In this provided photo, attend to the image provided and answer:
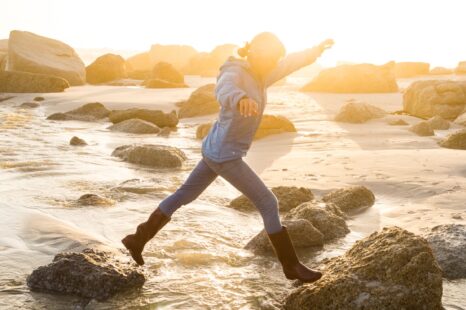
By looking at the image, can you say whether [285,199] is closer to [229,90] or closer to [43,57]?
[229,90]

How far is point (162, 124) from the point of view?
1675cm

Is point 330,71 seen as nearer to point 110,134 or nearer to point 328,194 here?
point 110,134

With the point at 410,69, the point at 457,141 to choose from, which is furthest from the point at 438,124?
the point at 410,69

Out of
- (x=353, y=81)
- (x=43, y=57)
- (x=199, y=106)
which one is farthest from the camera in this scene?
(x=43, y=57)

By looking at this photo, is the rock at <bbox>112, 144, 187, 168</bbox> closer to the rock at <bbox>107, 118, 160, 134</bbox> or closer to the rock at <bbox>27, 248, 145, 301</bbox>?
the rock at <bbox>107, 118, 160, 134</bbox>

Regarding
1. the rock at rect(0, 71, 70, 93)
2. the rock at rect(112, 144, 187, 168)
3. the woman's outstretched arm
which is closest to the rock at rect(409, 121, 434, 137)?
the rock at rect(112, 144, 187, 168)

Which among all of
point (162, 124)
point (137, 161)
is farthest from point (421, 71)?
point (137, 161)

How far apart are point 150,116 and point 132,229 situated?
11349 millimetres

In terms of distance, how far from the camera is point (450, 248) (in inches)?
190

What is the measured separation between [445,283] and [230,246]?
192cm

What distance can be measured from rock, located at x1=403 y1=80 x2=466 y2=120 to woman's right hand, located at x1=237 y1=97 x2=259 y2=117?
16.9m

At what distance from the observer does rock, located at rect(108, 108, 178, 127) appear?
16750 millimetres

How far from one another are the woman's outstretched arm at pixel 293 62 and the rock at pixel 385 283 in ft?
4.54

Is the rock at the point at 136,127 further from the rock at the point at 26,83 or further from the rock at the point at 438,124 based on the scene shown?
the rock at the point at 26,83
